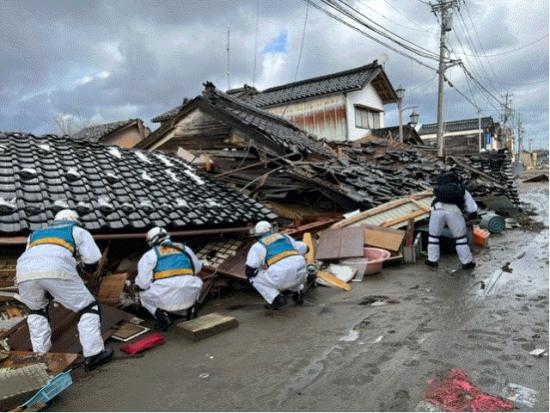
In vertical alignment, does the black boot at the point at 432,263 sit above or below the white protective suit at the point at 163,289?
below

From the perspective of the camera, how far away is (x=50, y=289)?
→ 14.2 feet

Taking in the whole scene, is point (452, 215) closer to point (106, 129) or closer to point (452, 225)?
point (452, 225)

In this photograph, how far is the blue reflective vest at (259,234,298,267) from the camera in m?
6.08

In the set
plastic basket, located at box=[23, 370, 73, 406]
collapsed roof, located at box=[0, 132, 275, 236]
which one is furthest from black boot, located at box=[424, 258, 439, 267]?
plastic basket, located at box=[23, 370, 73, 406]

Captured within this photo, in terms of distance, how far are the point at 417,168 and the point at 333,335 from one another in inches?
442

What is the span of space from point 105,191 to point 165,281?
8.89ft

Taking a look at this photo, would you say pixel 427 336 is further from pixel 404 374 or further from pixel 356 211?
pixel 356 211

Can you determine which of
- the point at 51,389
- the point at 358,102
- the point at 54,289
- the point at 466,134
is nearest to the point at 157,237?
the point at 54,289

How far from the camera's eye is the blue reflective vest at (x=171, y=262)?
547 cm

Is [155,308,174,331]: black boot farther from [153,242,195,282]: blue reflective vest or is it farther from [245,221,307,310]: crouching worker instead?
[245,221,307,310]: crouching worker

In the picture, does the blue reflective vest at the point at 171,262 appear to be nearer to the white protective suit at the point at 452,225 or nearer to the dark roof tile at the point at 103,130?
the white protective suit at the point at 452,225

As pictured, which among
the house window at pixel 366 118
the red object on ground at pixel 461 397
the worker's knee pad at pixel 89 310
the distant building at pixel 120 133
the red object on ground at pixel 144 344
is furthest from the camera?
the distant building at pixel 120 133

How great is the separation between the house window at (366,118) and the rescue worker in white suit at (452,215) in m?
14.5

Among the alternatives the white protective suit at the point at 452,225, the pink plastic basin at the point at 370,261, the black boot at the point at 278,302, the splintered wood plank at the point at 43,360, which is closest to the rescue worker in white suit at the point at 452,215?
the white protective suit at the point at 452,225
